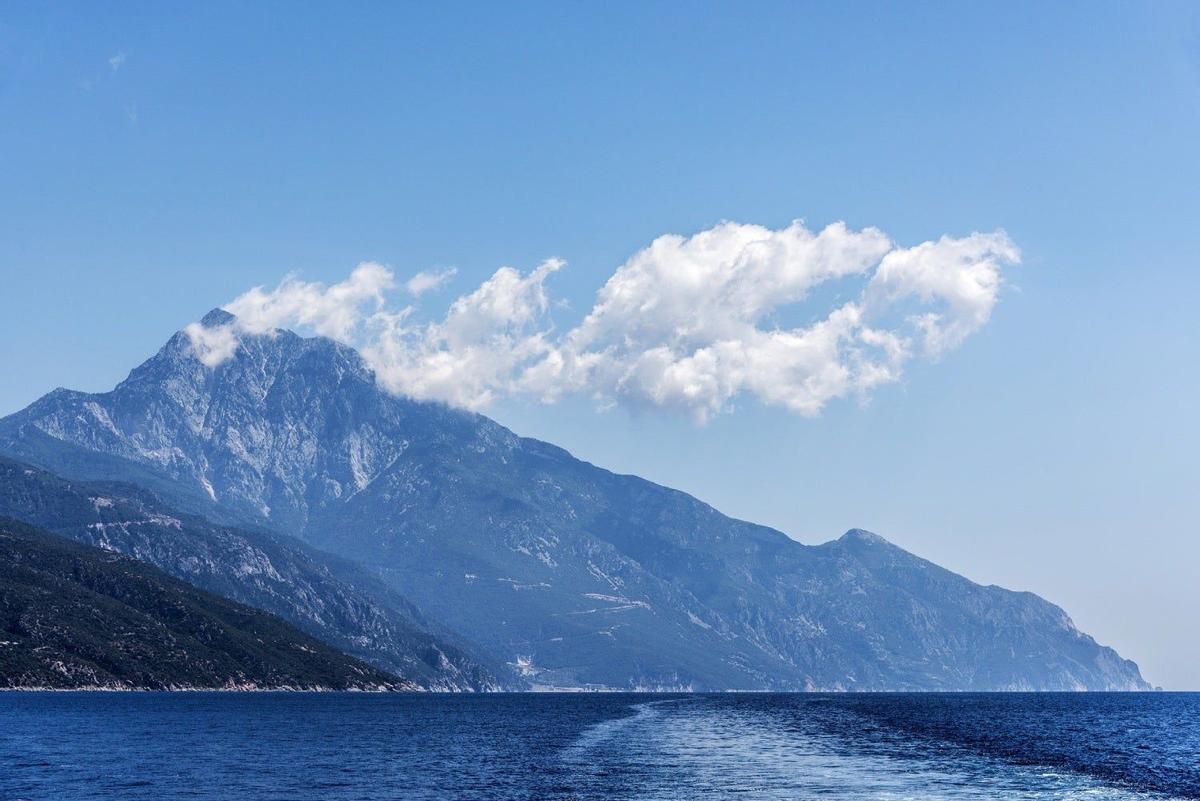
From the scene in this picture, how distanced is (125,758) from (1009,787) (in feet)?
365

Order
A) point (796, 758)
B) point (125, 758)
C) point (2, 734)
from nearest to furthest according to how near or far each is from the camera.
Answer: point (125, 758)
point (796, 758)
point (2, 734)

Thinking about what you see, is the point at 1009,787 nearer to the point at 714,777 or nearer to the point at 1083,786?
the point at 1083,786

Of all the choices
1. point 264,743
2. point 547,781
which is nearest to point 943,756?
point 547,781

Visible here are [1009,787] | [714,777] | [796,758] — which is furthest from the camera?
[796,758]

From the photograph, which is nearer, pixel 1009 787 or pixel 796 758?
pixel 1009 787

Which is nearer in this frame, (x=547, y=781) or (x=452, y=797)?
(x=452, y=797)

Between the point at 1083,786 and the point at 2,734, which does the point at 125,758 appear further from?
the point at 1083,786

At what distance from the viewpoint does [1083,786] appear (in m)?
135

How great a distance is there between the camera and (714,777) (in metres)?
143

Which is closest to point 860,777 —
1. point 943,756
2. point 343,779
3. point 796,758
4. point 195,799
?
point 796,758

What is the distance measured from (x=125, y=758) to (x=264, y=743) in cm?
3716

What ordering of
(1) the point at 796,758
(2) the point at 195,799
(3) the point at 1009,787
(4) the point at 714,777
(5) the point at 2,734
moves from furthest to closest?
(5) the point at 2,734, (1) the point at 796,758, (4) the point at 714,777, (3) the point at 1009,787, (2) the point at 195,799

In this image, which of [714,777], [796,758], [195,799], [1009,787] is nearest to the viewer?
[195,799]

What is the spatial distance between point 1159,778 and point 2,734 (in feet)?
559
